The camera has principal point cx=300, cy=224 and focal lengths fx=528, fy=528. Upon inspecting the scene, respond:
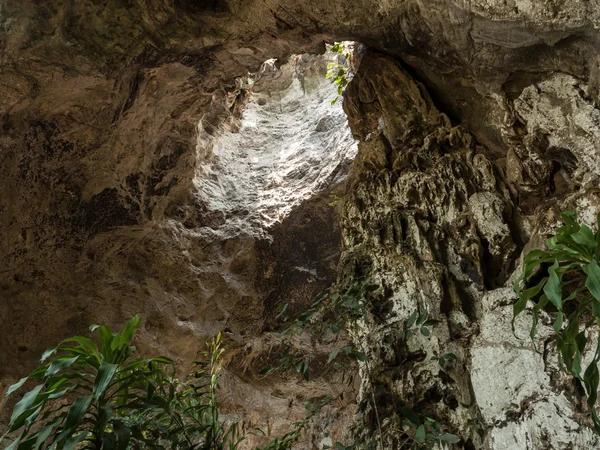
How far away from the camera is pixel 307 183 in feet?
22.8

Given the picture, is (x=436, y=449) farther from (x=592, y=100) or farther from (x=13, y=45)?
(x=13, y=45)

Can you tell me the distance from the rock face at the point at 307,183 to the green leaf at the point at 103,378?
1849 mm

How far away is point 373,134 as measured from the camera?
502 centimetres

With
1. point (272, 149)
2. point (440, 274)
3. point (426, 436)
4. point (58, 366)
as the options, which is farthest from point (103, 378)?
point (272, 149)

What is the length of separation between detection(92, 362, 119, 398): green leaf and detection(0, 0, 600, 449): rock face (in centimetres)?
185

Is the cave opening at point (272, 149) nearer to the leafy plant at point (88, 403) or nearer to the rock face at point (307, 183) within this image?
the rock face at point (307, 183)

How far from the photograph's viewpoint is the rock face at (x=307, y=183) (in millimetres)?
3268

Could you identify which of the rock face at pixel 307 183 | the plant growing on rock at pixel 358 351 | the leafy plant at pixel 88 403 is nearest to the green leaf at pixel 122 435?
the leafy plant at pixel 88 403

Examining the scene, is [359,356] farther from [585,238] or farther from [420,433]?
[585,238]

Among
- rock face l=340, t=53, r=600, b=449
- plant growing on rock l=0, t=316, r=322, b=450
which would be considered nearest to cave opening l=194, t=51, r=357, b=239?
rock face l=340, t=53, r=600, b=449

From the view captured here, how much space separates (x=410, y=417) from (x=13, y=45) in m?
3.89

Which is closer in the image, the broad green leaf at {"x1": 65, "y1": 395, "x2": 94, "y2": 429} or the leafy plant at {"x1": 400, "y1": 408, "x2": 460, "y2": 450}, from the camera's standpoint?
the broad green leaf at {"x1": 65, "y1": 395, "x2": 94, "y2": 429}

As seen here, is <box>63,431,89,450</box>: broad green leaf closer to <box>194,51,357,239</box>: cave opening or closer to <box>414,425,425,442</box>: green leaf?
<box>414,425,425,442</box>: green leaf

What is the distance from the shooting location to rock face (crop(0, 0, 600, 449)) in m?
3.27
